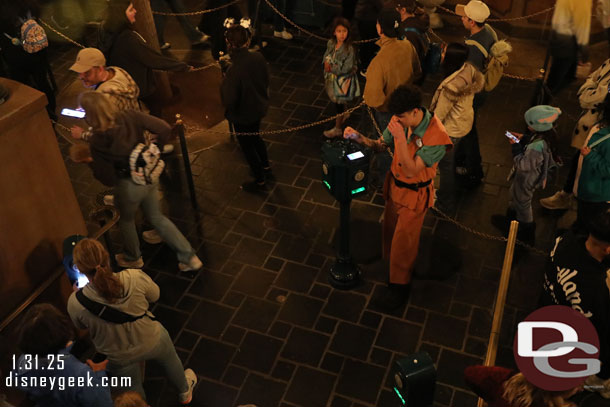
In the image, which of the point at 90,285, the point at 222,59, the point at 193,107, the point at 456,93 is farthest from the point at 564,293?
the point at 193,107

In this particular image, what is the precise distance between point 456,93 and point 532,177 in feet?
3.35

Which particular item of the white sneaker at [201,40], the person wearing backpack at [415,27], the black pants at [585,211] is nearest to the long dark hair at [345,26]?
the person wearing backpack at [415,27]

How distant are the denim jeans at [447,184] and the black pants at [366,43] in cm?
295

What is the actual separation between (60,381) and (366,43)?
6527 mm

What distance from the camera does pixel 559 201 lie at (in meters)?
6.50

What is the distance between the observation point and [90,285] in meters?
3.96

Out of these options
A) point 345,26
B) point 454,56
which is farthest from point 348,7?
point 454,56

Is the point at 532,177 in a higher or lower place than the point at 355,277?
higher

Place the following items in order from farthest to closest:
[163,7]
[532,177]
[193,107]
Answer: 1. [163,7]
2. [193,107]
3. [532,177]

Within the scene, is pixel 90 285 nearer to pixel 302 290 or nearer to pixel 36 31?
pixel 302 290

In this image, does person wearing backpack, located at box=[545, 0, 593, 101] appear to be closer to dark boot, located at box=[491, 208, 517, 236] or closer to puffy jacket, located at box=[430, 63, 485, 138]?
dark boot, located at box=[491, 208, 517, 236]

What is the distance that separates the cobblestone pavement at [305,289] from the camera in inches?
199

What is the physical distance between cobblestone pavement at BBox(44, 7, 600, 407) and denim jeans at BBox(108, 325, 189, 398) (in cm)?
42

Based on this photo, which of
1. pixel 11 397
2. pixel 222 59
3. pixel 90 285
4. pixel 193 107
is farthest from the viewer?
pixel 193 107
